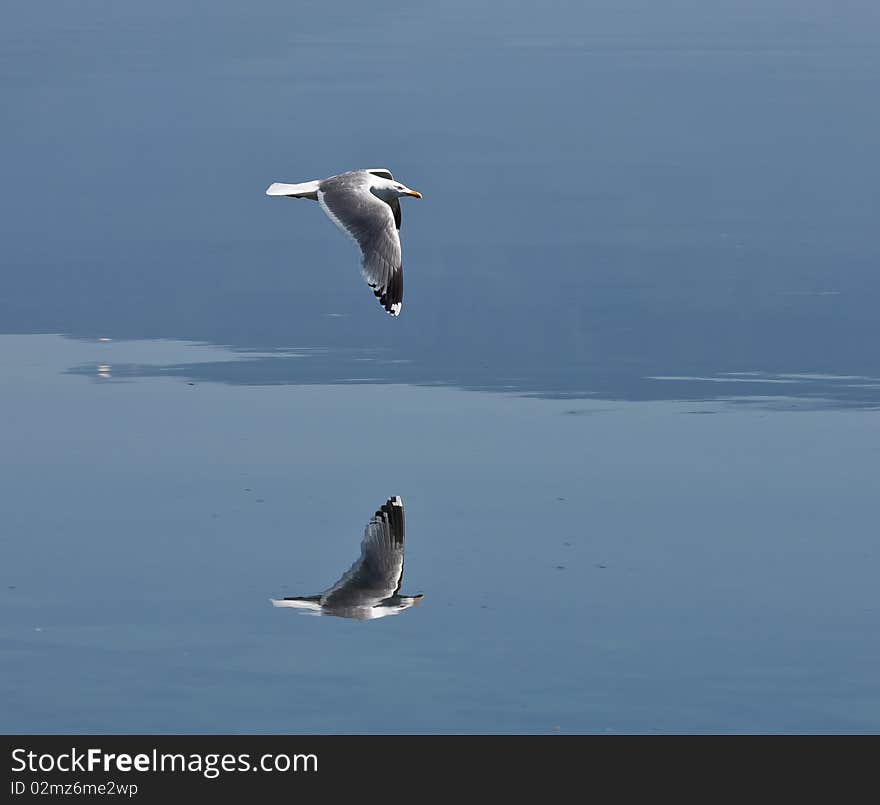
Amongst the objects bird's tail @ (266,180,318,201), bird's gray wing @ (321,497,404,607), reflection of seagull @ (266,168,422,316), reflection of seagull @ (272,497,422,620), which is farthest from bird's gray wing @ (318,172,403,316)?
reflection of seagull @ (272,497,422,620)

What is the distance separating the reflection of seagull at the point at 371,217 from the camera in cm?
1834

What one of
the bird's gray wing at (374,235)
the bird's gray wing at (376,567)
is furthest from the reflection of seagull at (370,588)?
the bird's gray wing at (374,235)

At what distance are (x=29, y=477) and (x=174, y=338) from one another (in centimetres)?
808

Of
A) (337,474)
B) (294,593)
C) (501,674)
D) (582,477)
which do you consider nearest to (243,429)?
(337,474)

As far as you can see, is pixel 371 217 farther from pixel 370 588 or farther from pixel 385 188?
pixel 370 588

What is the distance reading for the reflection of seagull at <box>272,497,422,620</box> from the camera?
12.8 m

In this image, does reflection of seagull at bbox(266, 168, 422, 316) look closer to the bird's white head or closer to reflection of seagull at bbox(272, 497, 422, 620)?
the bird's white head

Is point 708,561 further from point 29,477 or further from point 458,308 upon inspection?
point 458,308

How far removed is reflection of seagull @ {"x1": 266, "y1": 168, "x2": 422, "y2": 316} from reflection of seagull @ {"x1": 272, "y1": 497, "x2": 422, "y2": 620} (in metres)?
3.59

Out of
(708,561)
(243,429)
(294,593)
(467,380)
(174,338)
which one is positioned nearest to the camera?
(294,593)

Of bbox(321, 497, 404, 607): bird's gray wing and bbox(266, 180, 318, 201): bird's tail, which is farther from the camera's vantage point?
bbox(266, 180, 318, 201): bird's tail

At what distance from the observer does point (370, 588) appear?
13.3m

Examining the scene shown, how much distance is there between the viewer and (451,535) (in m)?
14.7
